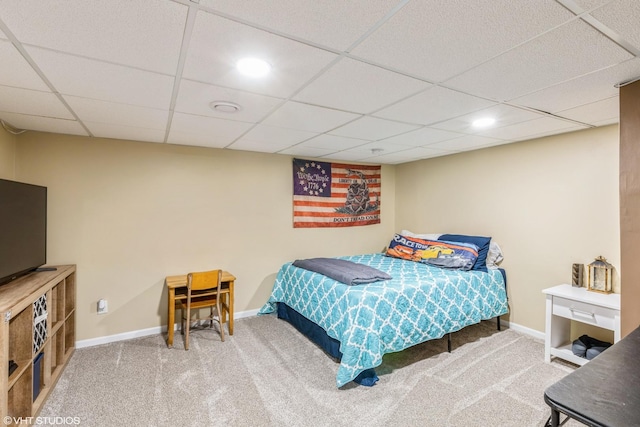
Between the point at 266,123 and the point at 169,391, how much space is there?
7.41ft

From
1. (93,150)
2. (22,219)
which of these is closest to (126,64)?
(22,219)

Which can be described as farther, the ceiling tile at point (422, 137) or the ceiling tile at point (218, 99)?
the ceiling tile at point (422, 137)

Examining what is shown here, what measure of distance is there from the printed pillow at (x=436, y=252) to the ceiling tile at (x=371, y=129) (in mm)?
1585

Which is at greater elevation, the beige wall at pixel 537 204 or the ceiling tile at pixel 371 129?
the ceiling tile at pixel 371 129

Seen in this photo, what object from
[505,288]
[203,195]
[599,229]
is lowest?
[505,288]

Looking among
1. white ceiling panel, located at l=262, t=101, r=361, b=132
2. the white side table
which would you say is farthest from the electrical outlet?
the white side table

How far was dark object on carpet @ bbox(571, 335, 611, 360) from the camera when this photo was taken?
2.64m

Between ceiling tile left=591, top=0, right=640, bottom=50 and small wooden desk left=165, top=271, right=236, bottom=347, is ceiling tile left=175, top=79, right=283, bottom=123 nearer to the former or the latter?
ceiling tile left=591, top=0, right=640, bottom=50

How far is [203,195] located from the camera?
372cm

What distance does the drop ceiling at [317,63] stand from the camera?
1170 millimetres

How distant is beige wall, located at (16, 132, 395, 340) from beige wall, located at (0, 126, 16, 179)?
68 millimetres

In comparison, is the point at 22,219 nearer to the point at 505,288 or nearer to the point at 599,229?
the point at 505,288

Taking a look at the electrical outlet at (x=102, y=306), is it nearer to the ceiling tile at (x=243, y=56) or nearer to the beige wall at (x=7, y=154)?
the beige wall at (x=7, y=154)

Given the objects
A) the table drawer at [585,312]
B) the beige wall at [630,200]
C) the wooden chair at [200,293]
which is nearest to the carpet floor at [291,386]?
the wooden chair at [200,293]
